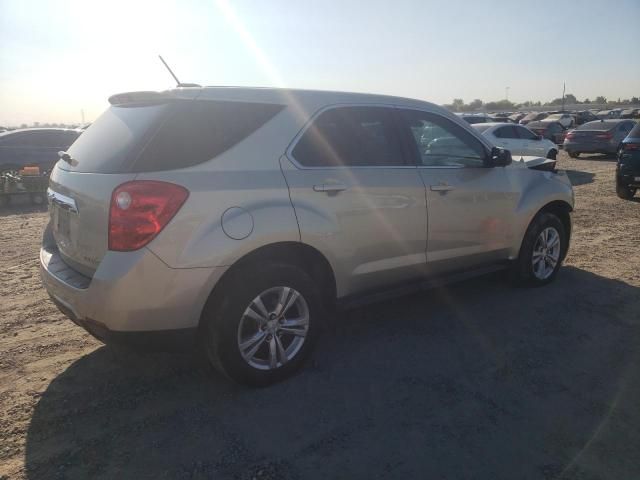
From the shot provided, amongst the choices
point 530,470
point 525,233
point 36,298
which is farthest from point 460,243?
point 36,298

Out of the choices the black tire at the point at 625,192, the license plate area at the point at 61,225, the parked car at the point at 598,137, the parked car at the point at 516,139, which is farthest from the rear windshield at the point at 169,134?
the parked car at the point at 598,137

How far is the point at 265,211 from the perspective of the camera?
A: 297cm

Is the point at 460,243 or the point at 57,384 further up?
the point at 460,243

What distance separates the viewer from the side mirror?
4.36 m

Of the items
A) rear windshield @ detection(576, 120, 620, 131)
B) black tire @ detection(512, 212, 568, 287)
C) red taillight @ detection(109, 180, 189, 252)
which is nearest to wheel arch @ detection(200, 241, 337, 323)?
red taillight @ detection(109, 180, 189, 252)

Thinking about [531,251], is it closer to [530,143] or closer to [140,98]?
[140,98]

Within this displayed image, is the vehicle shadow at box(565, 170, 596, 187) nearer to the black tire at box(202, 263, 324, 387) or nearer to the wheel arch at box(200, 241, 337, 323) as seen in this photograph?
the wheel arch at box(200, 241, 337, 323)

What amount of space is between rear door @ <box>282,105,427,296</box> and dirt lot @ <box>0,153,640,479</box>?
66cm

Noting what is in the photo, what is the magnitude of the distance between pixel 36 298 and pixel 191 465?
309cm

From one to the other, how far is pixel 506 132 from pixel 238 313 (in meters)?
13.0

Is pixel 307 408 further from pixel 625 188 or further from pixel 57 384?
pixel 625 188

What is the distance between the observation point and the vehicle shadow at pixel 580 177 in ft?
42.7

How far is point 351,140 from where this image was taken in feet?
11.8

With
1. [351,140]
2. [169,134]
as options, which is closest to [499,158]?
[351,140]
